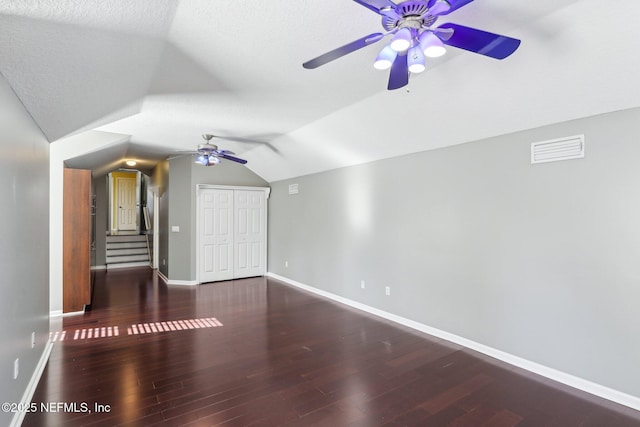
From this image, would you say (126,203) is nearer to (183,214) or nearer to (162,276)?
(162,276)

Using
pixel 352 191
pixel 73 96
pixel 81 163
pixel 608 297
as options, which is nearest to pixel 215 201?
pixel 81 163

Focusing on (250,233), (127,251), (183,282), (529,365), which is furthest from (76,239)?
(529,365)

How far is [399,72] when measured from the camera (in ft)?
6.56

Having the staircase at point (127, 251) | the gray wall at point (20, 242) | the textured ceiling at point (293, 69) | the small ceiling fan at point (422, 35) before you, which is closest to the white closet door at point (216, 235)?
the textured ceiling at point (293, 69)

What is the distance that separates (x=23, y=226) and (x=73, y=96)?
3.38 feet

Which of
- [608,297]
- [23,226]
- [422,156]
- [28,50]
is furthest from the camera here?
[422,156]

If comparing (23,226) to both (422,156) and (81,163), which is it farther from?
(422,156)

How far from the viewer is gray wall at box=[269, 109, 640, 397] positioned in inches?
101

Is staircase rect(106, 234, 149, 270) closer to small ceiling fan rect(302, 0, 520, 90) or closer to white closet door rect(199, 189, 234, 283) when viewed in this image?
white closet door rect(199, 189, 234, 283)

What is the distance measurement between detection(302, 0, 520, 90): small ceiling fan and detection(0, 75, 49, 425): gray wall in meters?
2.02

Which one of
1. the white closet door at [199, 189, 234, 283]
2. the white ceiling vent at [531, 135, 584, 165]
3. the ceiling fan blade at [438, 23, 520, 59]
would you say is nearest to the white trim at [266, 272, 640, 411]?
the white ceiling vent at [531, 135, 584, 165]

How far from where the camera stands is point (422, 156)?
409 centimetres

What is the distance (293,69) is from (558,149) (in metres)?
2.45

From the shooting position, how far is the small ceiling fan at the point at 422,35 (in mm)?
1460
